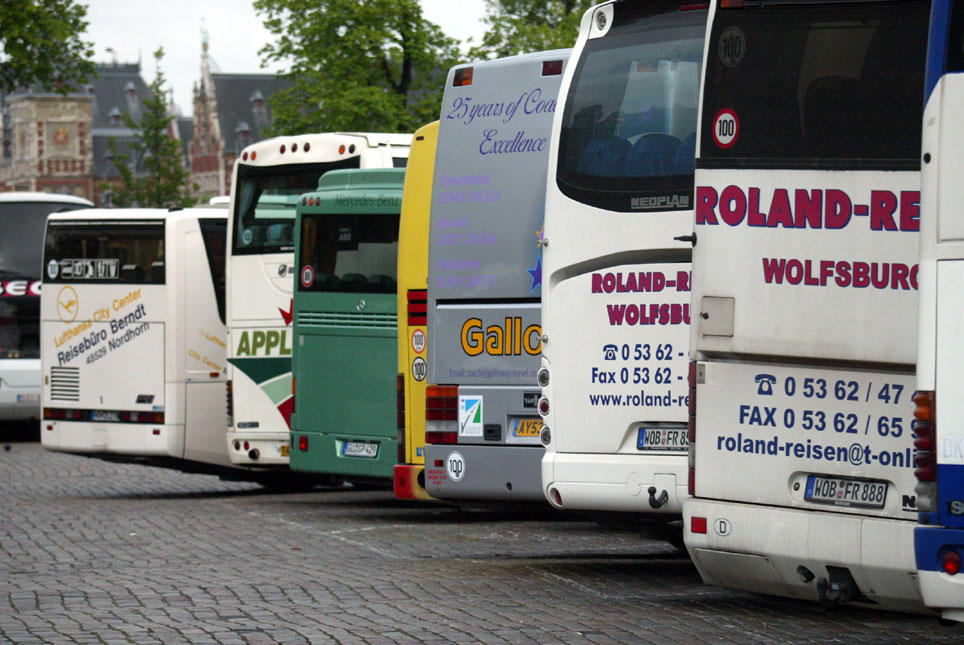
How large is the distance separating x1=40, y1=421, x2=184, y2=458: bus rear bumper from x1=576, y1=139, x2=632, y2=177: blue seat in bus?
9510 millimetres

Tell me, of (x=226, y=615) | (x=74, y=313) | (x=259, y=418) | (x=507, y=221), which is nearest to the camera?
(x=226, y=615)

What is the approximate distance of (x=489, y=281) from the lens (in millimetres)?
12219

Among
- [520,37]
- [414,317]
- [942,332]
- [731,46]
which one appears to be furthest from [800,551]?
[520,37]

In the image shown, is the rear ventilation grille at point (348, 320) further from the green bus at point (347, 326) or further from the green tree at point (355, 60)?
the green tree at point (355, 60)

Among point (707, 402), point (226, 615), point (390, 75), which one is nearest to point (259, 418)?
point (226, 615)

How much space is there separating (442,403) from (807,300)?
490 cm

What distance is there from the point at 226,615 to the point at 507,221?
3.87 meters

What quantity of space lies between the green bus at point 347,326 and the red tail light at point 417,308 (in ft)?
5.75

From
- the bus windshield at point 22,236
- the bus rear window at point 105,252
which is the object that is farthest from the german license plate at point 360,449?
the bus windshield at point 22,236

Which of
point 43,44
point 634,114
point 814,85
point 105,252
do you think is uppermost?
point 43,44

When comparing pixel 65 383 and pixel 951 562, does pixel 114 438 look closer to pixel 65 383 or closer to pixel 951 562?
pixel 65 383

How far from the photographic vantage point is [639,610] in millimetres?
9508

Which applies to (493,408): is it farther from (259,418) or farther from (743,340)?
(259,418)

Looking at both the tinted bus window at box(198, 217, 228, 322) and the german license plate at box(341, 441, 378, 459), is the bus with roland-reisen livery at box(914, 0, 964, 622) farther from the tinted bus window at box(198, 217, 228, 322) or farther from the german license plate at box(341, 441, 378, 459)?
the tinted bus window at box(198, 217, 228, 322)
